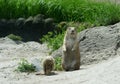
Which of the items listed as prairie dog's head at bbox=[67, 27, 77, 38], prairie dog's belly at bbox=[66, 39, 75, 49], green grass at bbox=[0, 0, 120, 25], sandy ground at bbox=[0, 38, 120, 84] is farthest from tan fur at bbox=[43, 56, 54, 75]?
green grass at bbox=[0, 0, 120, 25]

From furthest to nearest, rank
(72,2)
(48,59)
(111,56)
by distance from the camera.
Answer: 1. (72,2)
2. (111,56)
3. (48,59)

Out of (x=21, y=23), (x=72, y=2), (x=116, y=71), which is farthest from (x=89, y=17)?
(x=116, y=71)

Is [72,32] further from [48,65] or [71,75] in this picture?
[71,75]

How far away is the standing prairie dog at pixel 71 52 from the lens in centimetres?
1205

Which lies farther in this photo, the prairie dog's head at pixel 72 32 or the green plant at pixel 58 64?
the green plant at pixel 58 64

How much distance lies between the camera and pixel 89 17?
1866 cm

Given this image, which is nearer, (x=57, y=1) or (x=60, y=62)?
(x=60, y=62)

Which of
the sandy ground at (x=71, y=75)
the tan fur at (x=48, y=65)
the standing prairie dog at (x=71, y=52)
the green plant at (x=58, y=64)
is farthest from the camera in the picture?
the green plant at (x=58, y=64)

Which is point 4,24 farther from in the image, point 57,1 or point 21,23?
point 57,1

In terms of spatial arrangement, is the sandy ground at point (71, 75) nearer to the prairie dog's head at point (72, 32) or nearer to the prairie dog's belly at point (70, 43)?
the prairie dog's belly at point (70, 43)

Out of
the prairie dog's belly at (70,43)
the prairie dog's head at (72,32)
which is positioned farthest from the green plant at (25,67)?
the prairie dog's head at (72,32)

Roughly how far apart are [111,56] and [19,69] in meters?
2.17

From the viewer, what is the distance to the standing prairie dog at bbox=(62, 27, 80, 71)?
12.1 meters

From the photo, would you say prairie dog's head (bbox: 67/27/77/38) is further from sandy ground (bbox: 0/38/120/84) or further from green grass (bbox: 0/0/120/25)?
green grass (bbox: 0/0/120/25)
